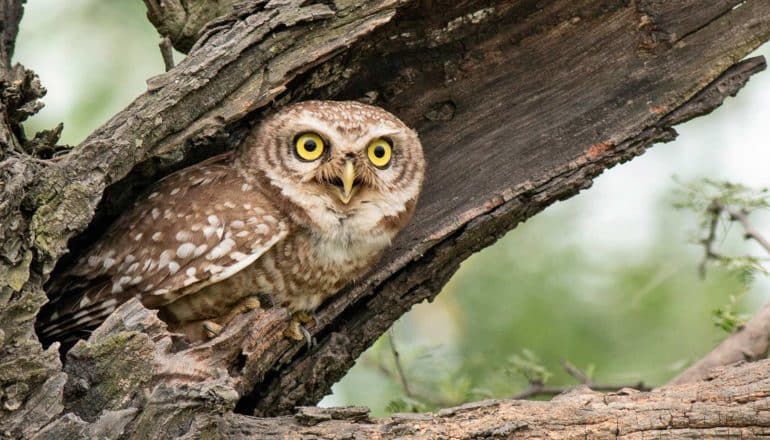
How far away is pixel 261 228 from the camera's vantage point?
418 cm

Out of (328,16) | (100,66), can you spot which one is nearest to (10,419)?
(328,16)

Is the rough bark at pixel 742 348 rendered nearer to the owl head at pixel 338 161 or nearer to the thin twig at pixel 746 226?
the thin twig at pixel 746 226

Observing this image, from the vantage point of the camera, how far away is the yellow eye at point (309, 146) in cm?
430

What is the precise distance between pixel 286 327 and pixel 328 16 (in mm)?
1274

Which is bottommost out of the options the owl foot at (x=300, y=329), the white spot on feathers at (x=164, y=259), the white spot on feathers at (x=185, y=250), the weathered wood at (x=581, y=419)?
the weathered wood at (x=581, y=419)

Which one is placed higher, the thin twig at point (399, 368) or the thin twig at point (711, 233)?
the thin twig at point (711, 233)

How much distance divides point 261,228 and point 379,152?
63cm

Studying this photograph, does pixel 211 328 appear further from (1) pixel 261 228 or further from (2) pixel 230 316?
(1) pixel 261 228

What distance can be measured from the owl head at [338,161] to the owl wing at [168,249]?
14cm

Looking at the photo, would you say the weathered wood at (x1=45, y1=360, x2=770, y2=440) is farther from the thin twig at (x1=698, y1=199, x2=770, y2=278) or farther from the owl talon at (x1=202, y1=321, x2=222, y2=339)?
the thin twig at (x1=698, y1=199, x2=770, y2=278)

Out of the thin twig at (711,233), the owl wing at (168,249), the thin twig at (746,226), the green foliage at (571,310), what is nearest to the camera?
the owl wing at (168,249)

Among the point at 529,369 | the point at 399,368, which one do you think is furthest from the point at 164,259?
the point at 529,369

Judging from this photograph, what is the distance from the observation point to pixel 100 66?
23.2ft

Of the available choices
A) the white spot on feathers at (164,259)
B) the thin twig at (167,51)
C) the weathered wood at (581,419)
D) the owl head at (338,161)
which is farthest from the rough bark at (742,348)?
the thin twig at (167,51)
